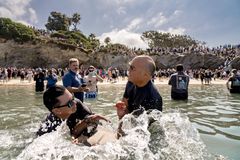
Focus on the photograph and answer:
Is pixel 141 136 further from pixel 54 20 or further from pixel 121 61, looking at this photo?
pixel 54 20

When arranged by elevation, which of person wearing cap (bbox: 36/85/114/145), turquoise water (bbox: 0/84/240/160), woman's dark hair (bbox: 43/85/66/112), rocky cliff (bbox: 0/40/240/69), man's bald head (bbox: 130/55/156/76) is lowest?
turquoise water (bbox: 0/84/240/160)

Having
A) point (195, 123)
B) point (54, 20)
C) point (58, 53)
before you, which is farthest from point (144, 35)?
point (195, 123)

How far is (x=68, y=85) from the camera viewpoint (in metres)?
8.94

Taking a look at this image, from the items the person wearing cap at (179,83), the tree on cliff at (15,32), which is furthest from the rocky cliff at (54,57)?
the person wearing cap at (179,83)

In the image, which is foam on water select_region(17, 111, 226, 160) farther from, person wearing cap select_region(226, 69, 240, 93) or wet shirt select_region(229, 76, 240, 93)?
wet shirt select_region(229, 76, 240, 93)

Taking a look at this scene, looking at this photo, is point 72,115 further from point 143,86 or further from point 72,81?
point 72,81

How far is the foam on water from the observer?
4457 millimetres

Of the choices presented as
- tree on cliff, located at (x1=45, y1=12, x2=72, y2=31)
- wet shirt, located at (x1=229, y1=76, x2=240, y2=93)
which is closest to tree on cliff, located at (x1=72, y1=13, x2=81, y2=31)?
tree on cliff, located at (x1=45, y1=12, x2=72, y2=31)

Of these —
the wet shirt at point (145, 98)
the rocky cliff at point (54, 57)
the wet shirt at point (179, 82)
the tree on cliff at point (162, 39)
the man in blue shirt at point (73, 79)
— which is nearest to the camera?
the wet shirt at point (145, 98)

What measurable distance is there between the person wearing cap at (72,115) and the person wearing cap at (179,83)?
28.6 ft

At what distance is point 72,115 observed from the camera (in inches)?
204

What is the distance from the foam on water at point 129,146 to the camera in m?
4.46

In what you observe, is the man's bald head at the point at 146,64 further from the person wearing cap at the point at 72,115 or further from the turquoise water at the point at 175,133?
the person wearing cap at the point at 72,115

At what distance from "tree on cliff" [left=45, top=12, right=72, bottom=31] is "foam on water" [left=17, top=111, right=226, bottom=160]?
3868 inches
